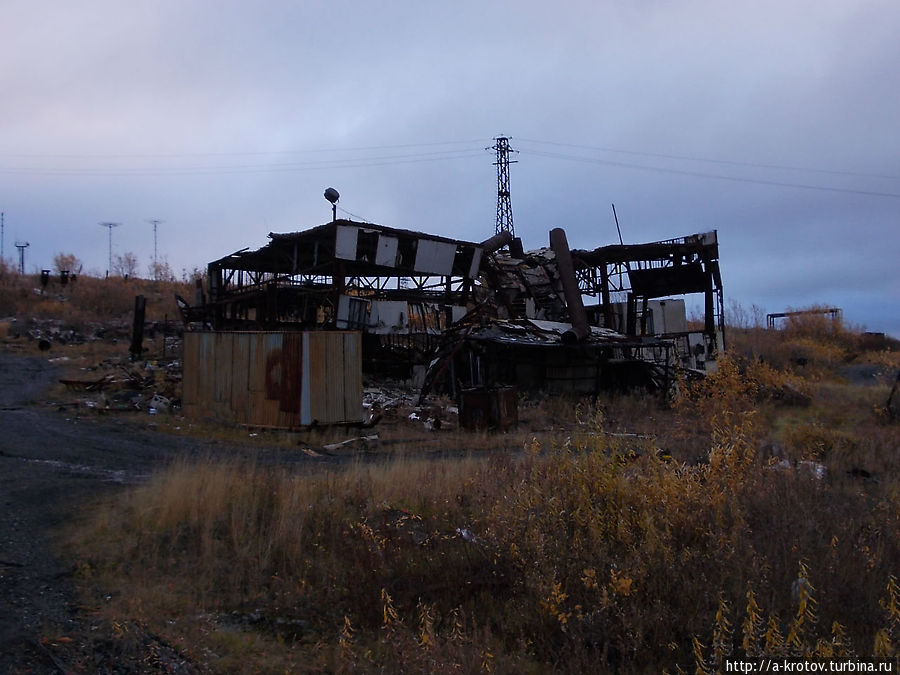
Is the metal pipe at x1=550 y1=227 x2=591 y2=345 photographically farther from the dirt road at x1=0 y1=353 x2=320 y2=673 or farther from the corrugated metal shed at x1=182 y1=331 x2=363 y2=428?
the dirt road at x1=0 y1=353 x2=320 y2=673

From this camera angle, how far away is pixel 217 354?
1484 centimetres

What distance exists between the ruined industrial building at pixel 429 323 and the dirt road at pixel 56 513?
83.3 inches

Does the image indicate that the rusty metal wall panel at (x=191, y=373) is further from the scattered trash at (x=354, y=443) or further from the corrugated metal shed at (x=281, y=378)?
Answer: the scattered trash at (x=354, y=443)

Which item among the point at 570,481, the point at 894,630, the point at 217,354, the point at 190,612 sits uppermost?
the point at 217,354

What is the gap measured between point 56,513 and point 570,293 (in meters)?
17.4

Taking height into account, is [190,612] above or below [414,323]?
below

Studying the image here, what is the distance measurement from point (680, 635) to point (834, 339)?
42.2 meters

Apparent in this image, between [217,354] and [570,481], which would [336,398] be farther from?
[570,481]

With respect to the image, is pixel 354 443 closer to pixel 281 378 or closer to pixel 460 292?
pixel 281 378

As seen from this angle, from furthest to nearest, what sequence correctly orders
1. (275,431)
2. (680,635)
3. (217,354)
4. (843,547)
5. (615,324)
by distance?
(615,324) → (217,354) → (275,431) → (843,547) → (680,635)

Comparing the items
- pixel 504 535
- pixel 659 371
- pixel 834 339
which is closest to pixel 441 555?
pixel 504 535

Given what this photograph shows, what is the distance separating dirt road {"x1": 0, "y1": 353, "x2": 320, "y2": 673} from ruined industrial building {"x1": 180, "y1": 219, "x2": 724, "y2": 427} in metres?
2.12

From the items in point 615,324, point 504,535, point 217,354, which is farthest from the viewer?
point 615,324

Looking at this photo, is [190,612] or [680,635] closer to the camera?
[680,635]
